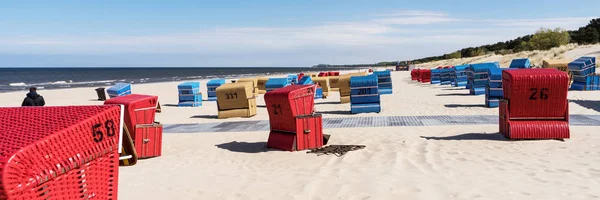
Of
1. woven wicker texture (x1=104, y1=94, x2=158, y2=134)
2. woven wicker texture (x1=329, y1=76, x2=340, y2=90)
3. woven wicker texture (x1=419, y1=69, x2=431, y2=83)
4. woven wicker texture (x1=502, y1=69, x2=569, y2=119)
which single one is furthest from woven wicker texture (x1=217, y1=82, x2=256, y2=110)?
woven wicker texture (x1=419, y1=69, x2=431, y2=83)

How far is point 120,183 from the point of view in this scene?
26.0 ft

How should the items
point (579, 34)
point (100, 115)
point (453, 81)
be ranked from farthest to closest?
point (579, 34)
point (453, 81)
point (100, 115)

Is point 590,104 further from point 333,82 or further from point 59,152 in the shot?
point 59,152

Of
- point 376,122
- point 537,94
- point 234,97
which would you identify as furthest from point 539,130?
point 234,97

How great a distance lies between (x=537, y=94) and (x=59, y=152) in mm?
9847

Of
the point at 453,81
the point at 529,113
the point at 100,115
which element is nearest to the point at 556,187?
the point at 529,113

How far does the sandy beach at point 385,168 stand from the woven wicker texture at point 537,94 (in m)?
0.71

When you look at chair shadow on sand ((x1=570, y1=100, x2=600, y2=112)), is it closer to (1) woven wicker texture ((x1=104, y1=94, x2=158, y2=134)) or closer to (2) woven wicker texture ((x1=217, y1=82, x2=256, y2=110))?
(2) woven wicker texture ((x1=217, y1=82, x2=256, y2=110))

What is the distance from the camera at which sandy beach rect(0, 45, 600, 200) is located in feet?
21.6

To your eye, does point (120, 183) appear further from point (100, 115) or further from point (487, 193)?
point (487, 193)

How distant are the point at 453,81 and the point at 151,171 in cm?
2921

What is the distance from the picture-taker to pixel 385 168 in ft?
26.9

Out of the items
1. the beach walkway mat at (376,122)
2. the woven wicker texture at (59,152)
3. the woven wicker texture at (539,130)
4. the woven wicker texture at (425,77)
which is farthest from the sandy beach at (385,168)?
the woven wicker texture at (425,77)

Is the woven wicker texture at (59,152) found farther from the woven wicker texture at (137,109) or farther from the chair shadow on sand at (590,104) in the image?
the chair shadow on sand at (590,104)
